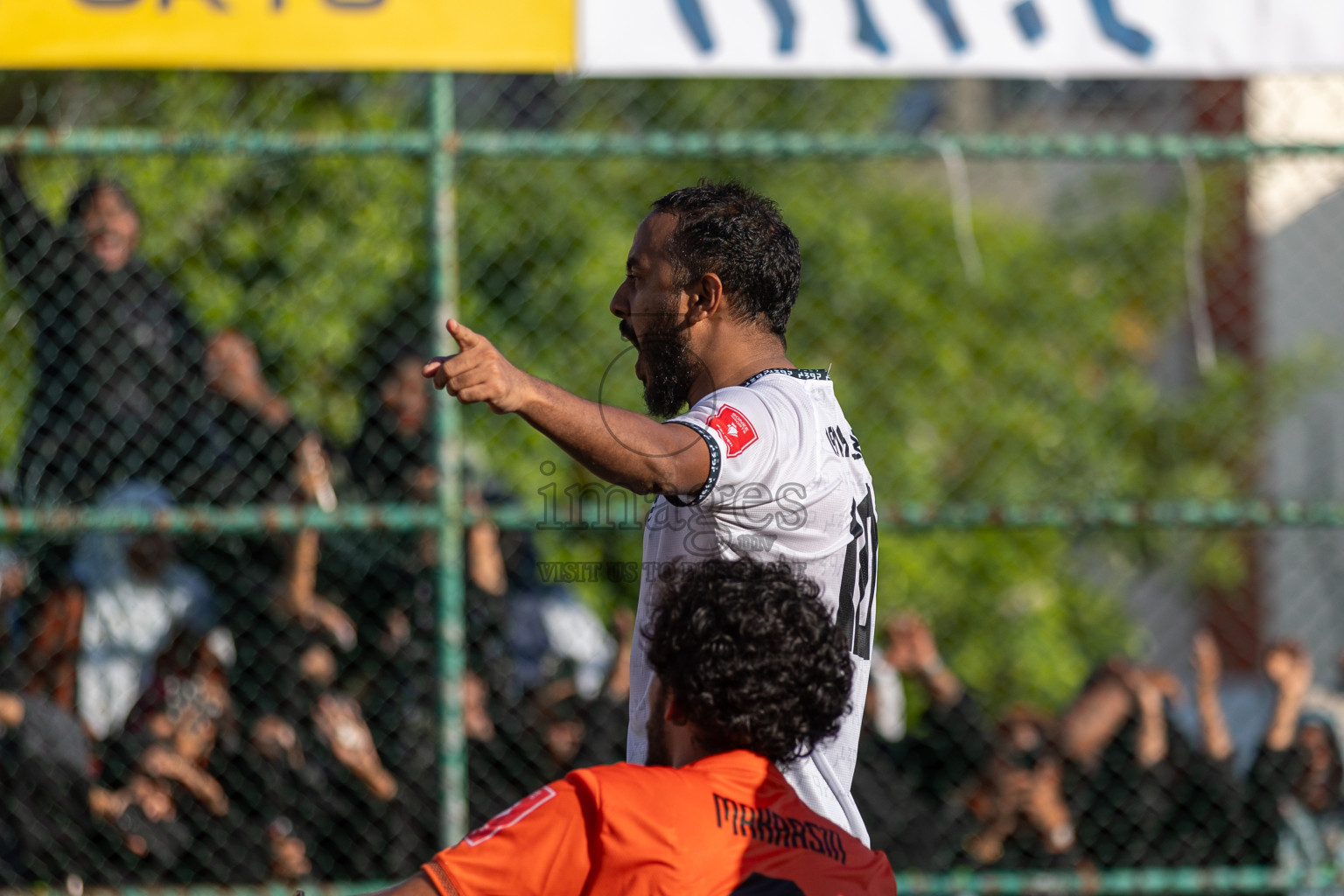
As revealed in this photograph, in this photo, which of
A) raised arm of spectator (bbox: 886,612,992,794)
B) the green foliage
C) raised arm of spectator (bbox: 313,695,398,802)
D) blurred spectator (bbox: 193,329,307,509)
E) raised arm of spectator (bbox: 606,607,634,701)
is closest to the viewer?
raised arm of spectator (bbox: 313,695,398,802)

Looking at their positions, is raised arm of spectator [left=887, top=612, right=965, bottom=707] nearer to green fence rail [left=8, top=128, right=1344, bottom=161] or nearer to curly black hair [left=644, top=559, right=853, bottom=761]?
green fence rail [left=8, top=128, right=1344, bottom=161]

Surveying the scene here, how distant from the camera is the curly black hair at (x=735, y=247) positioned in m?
2.11

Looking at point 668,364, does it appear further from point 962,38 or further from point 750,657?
point 962,38

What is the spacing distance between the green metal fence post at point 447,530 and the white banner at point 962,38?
0.50 m

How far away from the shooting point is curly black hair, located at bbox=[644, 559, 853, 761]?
1.84 meters

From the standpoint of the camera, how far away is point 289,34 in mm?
3807

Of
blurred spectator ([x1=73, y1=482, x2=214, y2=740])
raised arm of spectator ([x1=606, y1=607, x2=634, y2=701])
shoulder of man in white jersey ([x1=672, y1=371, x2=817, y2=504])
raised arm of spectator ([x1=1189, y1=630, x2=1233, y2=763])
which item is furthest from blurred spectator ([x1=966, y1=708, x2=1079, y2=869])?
shoulder of man in white jersey ([x1=672, y1=371, x2=817, y2=504])

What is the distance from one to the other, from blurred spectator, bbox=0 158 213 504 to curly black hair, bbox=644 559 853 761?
267 cm

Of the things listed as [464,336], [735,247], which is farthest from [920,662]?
[464,336]

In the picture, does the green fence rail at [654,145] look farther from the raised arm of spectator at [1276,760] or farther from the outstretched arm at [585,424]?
the outstretched arm at [585,424]

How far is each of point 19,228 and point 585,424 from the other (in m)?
2.87

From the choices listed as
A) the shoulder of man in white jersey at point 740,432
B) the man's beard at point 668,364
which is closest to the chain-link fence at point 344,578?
the man's beard at point 668,364

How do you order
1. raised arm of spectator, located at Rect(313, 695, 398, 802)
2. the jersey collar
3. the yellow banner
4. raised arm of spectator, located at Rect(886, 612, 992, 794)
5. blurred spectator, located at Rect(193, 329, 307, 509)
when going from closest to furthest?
the jersey collar
the yellow banner
raised arm of spectator, located at Rect(313, 695, 398, 802)
blurred spectator, located at Rect(193, 329, 307, 509)
raised arm of spectator, located at Rect(886, 612, 992, 794)

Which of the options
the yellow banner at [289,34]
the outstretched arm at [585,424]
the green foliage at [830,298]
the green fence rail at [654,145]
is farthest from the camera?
the green foliage at [830,298]
